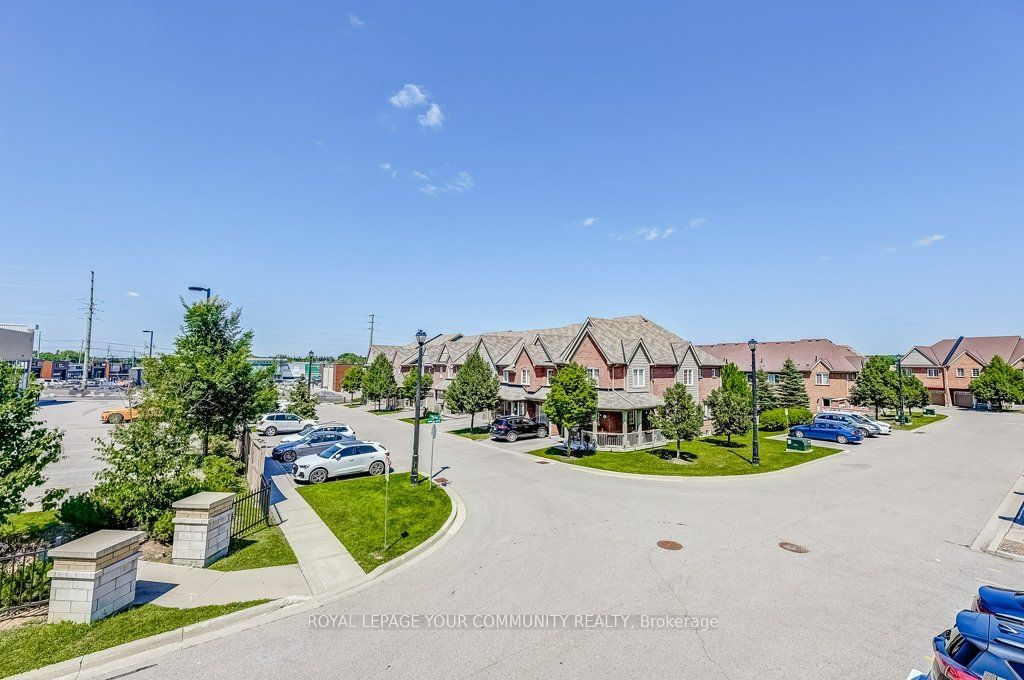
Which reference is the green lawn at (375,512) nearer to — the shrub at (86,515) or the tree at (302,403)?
the shrub at (86,515)

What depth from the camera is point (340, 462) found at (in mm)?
20234

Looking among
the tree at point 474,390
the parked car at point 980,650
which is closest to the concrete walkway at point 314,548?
the parked car at point 980,650

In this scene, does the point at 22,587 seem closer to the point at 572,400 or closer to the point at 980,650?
the point at 980,650

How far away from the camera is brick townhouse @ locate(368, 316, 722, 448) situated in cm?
2969

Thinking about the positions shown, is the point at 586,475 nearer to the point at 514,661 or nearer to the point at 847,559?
the point at 847,559

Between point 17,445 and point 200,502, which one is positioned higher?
point 17,445

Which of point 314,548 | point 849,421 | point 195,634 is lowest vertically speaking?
point 314,548

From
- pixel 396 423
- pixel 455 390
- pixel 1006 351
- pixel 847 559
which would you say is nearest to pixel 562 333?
pixel 455 390

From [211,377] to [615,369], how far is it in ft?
80.3

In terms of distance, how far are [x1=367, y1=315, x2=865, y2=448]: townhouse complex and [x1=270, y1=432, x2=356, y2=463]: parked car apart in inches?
589

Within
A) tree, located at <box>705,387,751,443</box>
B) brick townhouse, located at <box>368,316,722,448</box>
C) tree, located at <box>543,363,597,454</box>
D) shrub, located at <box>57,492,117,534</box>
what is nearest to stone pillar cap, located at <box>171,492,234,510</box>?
shrub, located at <box>57,492,117,534</box>

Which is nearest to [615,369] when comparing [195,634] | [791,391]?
[791,391]

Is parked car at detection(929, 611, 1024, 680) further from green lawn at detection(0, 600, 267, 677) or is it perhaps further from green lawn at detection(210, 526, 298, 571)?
green lawn at detection(210, 526, 298, 571)

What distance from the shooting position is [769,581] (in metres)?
10.0
